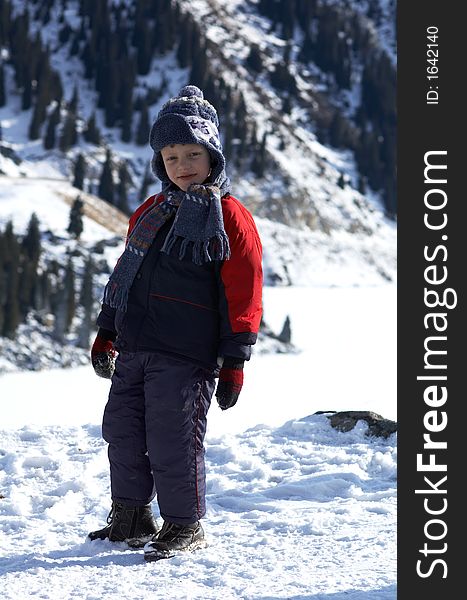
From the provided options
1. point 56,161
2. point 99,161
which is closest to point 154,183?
point 99,161

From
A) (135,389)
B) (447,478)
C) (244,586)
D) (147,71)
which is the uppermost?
(147,71)

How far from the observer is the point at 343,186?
6053 centimetres

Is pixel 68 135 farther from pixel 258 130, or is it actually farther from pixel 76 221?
pixel 76 221

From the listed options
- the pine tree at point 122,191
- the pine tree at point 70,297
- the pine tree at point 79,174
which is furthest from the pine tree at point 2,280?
the pine tree at point 122,191

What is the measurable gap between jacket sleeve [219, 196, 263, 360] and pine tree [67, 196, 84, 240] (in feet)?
90.9

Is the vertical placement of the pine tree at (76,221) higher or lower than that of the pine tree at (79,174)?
lower

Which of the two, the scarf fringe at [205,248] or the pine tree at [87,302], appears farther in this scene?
the pine tree at [87,302]

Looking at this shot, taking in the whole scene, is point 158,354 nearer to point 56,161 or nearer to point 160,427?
point 160,427

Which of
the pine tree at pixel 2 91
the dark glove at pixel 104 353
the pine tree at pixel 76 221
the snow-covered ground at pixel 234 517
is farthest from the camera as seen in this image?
the pine tree at pixel 2 91

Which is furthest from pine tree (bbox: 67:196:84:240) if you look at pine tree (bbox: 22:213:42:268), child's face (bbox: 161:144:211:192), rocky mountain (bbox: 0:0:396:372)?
child's face (bbox: 161:144:211:192)

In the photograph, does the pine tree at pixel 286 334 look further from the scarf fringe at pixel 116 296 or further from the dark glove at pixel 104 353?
the scarf fringe at pixel 116 296

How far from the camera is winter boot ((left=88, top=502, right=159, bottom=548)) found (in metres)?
3.27

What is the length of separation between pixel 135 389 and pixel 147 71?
2583 inches

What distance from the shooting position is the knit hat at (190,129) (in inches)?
127
